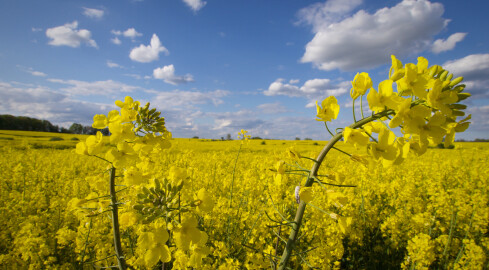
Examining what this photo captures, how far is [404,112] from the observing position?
3.32 ft

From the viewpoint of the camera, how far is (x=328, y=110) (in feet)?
3.96

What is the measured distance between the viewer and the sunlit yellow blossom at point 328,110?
1194 millimetres

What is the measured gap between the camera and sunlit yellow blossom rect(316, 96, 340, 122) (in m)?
1.19

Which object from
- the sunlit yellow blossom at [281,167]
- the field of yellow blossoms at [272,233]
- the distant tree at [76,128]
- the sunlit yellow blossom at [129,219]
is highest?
the distant tree at [76,128]

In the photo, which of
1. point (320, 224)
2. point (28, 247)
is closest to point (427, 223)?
point (320, 224)

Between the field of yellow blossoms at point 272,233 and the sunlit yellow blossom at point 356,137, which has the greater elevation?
the sunlit yellow blossom at point 356,137

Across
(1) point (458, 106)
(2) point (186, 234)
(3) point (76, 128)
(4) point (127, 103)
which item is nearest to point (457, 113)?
(1) point (458, 106)

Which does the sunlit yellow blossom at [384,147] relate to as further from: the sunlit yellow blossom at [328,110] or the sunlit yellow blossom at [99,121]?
the sunlit yellow blossom at [99,121]

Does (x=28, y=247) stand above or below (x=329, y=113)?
below

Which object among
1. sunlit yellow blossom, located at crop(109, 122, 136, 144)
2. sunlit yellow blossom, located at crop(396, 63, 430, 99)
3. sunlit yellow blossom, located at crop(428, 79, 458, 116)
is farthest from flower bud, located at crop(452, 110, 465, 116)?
sunlit yellow blossom, located at crop(109, 122, 136, 144)

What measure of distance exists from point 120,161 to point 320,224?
119 inches

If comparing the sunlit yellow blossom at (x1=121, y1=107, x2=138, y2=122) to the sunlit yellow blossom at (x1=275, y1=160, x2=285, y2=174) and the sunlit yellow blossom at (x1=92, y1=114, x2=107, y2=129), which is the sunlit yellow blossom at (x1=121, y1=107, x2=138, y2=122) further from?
the sunlit yellow blossom at (x1=275, y1=160, x2=285, y2=174)

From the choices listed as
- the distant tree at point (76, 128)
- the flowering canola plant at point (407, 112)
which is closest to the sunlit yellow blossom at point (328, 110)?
the flowering canola plant at point (407, 112)

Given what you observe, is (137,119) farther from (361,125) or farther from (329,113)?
→ (361,125)
